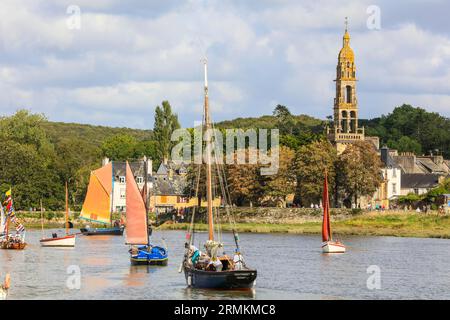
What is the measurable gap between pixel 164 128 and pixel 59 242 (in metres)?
97.6

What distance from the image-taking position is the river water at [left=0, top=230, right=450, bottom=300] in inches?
2445

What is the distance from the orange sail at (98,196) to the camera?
11269 centimetres

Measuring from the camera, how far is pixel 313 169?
138875 millimetres

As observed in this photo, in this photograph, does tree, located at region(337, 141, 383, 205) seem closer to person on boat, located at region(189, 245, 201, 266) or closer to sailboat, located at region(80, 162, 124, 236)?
sailboat, located at region(80, 162, 124, 236)

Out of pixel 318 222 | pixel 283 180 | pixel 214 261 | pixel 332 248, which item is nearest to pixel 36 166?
pixel 283 180

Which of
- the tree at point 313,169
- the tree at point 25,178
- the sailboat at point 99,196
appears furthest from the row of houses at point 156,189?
the sailboat at point 99,196

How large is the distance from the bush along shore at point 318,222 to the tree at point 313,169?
3.25 metres

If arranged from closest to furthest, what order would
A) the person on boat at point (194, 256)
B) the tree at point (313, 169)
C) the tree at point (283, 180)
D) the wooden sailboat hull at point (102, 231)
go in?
1. the person on boat at point (194, 256)
2. the wooden sailboat hull at point (102, 231)
3. the tree at point (313, 169)
4. the tree at point (283, 180)

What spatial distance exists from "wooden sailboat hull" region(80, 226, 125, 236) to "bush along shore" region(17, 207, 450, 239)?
15220mm

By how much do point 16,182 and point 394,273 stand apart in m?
90.6

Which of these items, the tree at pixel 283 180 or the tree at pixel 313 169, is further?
the tree at pixel 283 180

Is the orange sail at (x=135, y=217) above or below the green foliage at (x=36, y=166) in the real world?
below

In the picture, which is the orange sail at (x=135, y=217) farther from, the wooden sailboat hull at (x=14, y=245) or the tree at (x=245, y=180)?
the tree at (x=245, y=180)
